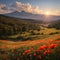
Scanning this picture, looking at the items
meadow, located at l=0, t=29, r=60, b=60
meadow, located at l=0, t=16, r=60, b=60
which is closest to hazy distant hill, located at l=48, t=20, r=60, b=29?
meadow, located at l=0, t=16, r=60, b=60

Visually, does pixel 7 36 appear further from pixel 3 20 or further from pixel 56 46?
pixel 56 46

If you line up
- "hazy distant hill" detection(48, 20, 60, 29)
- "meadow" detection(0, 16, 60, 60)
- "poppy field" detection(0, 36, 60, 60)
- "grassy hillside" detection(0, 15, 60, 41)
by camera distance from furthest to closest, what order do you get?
"hazy distant hill" detection(48, 20, 60, 29)
"grassy hillside" detection(0, 15, 60, 41)
"meadow" detection(0, 16, 60, 60)
"poppy field" detection(0, 36, 60, 60)

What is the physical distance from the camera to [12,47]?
4598 millimetres

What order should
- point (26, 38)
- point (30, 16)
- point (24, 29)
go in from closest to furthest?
point (26, 38) < point (24, 29) < point (30, 16)

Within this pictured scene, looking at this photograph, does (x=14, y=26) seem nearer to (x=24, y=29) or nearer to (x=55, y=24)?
(x=24, y=29)

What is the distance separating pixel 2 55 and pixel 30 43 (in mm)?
775

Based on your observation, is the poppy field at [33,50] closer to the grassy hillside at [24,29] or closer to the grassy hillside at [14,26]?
the grassy hillside at [24,29]

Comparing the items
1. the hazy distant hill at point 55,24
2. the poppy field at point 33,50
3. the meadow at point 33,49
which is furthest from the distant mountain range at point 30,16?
the poppy field at point 33,50

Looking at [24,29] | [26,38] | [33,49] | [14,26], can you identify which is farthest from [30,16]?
[33,49]

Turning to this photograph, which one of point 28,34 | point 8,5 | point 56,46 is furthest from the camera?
point 8,5

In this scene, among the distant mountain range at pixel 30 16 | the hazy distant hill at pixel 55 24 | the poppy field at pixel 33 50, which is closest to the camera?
the poppy field at pixel 33 50

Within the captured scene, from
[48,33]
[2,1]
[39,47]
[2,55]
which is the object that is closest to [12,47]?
[2,55]

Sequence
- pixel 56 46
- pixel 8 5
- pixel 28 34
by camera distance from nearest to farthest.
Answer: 1. pixel 56 46
2. pixel 28 34
3. pixel 8 5

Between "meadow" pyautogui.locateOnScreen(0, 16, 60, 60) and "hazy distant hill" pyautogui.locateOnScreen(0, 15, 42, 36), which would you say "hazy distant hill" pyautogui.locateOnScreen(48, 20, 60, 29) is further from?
"hazy distant hill" pyautogui.locateOnScreen(0, 15, 42, 36)
